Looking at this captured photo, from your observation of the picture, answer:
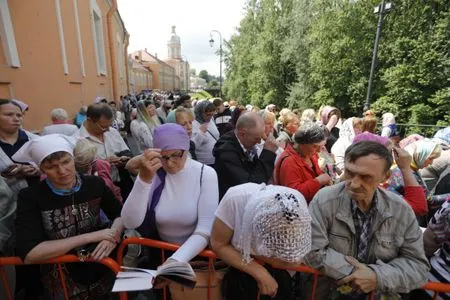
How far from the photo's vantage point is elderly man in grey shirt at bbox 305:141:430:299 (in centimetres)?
162

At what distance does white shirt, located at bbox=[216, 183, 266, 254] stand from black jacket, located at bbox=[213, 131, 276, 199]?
1124 mm

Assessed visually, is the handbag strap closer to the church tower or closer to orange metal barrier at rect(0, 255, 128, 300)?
orange metal barrier at rect(0, 255, 128, 300)

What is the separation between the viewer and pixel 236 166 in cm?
273

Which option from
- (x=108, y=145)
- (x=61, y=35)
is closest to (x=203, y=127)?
(x=108, y=145)

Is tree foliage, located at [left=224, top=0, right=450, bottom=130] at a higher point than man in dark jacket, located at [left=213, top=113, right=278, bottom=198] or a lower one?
higher

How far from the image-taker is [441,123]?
14.6 metres

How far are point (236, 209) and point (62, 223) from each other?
3.91ft

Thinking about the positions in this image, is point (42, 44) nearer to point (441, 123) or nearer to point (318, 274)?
point (318, 274)

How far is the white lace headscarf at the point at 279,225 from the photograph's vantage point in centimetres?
125

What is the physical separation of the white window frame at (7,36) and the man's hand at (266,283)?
529cm

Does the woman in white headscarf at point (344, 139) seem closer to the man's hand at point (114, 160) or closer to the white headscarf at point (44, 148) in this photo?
the man's hand at point (114, 160)

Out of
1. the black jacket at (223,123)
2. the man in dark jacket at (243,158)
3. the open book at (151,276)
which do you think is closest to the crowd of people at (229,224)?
the open book at (151,276)

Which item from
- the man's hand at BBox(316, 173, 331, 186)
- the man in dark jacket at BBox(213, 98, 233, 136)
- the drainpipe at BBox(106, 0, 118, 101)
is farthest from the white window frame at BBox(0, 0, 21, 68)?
the drainpipe at BBox(106, 0, 118, 101)

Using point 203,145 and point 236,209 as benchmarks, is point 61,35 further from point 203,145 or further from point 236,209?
point 236,209
